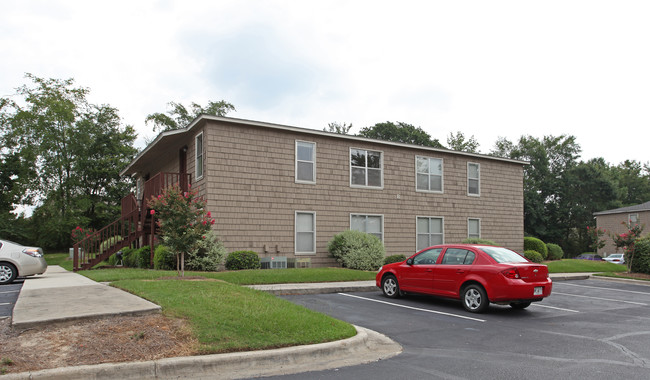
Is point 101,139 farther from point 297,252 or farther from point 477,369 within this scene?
point 477,369

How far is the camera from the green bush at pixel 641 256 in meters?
19.8

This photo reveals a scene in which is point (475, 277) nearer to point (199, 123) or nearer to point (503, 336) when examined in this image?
point (503, 336)

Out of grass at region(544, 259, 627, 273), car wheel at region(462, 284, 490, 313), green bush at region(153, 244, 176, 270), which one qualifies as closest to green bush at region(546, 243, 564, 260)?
grass at region(544, 259, 627, 273)

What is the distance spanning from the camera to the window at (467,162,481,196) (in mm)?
23188

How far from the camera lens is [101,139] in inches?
1634

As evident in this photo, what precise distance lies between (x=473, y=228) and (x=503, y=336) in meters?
16.0

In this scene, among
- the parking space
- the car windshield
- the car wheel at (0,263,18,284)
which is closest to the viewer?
the parking space

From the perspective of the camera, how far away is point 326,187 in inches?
749

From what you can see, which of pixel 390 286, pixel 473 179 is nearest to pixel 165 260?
pixel 390 286

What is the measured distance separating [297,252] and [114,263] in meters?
10.0

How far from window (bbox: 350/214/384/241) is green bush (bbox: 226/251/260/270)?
4769 millimetres

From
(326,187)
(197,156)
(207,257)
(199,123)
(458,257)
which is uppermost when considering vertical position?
(199,123)

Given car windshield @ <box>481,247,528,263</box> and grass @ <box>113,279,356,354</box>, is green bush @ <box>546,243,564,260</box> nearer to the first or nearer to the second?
car windshield @ <box>481,247,528,263</box>

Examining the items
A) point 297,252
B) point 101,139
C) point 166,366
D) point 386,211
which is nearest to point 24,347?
point 166,366
